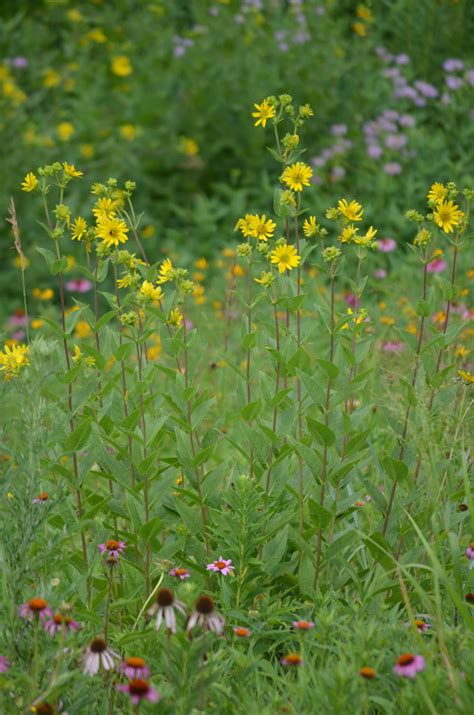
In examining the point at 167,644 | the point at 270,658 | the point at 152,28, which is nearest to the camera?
the point at 167,644

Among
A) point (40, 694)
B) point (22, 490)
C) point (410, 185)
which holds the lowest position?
point (410, 185)

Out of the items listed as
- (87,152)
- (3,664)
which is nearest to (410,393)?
(3,664)

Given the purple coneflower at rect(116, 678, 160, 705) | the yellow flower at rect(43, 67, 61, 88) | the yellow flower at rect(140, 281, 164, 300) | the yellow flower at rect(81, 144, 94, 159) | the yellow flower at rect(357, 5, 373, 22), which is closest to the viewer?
the purple coneflower at rect(116, 678, 160, 705)

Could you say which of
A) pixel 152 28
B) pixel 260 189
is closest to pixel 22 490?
pixel 260 189

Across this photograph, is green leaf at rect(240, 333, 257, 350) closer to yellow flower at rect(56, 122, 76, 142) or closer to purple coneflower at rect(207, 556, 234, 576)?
purple coneflower at rect(207, 556, 234, 576)

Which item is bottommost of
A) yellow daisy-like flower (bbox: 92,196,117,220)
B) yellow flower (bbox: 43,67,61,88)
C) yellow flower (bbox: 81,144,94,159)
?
yellow flower (bbox: 81,144,94,159)

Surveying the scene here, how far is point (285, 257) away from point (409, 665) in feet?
3.12

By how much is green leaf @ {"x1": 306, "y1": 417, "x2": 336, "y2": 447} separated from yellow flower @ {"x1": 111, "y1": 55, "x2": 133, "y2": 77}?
15.8 ft

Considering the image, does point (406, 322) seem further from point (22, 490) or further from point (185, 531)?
point (22, 490)

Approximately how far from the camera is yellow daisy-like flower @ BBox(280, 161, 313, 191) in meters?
2.19

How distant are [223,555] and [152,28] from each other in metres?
5.37

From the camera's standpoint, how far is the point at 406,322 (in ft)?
12.8

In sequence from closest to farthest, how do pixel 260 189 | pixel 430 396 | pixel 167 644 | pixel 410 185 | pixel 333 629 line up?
1. pixel 167 644
2. pixel 333 629
3. pixel 430 396
4. pixel 410 185
5. pixel 260 189

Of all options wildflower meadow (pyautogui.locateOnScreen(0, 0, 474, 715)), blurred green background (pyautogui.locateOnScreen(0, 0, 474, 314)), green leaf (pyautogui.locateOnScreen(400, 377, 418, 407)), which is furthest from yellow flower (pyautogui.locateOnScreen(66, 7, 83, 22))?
green leaf (pyautogui.locateOnScreen(400, 377, 418, 407))
